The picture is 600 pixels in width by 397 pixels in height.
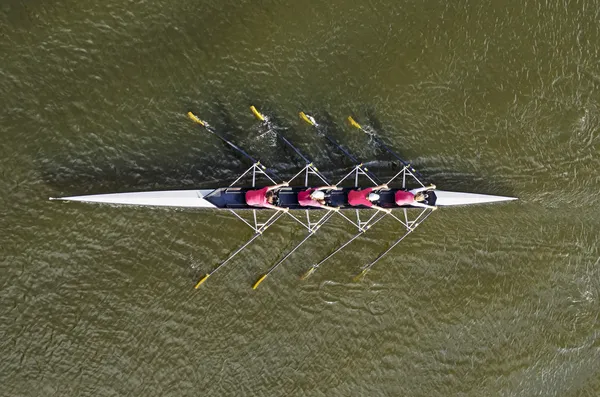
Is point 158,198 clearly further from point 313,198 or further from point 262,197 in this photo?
point 313,198

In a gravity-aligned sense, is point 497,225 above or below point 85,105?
below

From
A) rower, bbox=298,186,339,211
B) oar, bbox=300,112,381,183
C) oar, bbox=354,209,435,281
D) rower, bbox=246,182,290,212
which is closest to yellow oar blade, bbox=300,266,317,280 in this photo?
oar, bbox=354,209,435,281

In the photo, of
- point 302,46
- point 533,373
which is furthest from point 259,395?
point 302,46

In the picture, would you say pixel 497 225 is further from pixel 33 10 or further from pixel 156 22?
pixel 33 10

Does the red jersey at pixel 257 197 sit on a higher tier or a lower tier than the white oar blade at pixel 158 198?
lower

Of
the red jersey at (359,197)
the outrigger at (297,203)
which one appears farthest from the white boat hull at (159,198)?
the red jersey at (359,197)

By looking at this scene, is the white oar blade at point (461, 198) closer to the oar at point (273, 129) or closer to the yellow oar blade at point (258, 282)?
the oar at point (273, 129)

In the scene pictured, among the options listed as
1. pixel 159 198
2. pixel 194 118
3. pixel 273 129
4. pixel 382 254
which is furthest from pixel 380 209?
pixel 159 198
